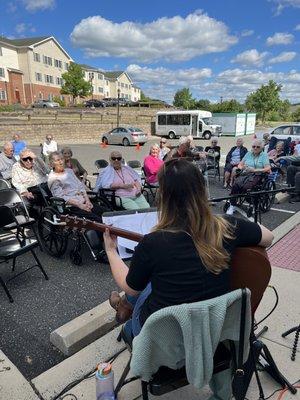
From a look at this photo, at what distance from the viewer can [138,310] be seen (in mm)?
1795

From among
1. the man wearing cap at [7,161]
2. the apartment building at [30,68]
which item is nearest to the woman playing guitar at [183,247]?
the man wearing cap at [7,161]

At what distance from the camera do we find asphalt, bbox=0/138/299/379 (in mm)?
2602

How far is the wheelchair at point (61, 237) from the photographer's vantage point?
4.00 meters

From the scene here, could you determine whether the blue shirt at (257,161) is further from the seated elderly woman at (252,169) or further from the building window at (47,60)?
the building window at (47,60)

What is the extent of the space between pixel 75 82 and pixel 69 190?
1854 inches

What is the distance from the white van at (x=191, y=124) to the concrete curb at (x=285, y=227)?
23.3 m

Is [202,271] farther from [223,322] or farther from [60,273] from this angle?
[60,273]

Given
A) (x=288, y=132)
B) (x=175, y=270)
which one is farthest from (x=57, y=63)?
(x=175, y=270)

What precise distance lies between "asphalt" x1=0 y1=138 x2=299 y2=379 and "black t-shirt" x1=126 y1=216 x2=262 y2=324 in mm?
1566

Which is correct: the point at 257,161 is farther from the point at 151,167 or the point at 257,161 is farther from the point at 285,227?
the point at 151,167

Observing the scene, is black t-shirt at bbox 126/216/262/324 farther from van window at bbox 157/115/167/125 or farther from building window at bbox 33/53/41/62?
building window at bbox 33/53/41/62

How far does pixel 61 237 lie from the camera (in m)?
4.43

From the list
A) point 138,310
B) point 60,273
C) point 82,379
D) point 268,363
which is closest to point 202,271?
point 138,310

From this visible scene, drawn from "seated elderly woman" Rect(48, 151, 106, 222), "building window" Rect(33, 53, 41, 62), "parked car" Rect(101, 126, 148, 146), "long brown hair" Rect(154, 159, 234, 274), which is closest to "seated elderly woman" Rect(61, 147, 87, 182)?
"seated elderly woman" Rect(48, 151, 106, 222)
